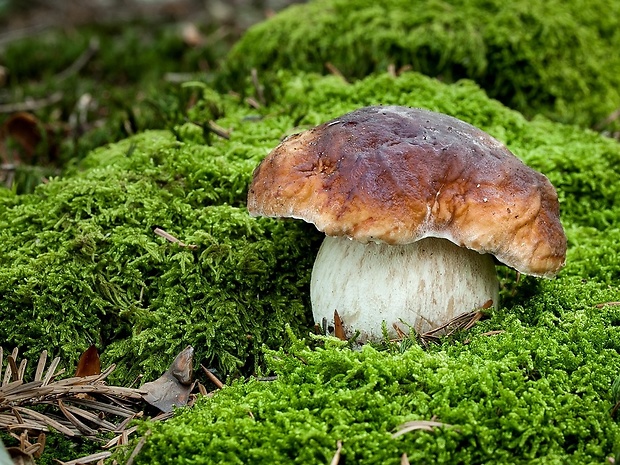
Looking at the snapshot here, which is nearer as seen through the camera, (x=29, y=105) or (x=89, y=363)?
(x=89, y=363)

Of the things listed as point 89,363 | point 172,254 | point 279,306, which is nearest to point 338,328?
point 279,306

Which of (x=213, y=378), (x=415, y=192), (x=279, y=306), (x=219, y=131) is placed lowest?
(x=213, y=378)

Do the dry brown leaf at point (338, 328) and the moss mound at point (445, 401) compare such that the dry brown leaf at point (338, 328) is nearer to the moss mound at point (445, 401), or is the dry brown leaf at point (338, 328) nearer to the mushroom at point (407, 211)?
the mushroom at point (407, 211)

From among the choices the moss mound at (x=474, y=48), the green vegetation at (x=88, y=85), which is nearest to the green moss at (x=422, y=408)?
the green vegetation at (x=88, y=85)

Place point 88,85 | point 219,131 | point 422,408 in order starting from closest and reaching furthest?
point 422,408 < point 219,131 < point 88,85

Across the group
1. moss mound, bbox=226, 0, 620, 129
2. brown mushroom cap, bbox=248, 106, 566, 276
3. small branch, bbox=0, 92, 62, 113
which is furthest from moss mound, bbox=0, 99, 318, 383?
small branch, bbox=0, 92, 62, 113

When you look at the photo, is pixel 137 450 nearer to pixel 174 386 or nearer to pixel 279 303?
pixel 174 386

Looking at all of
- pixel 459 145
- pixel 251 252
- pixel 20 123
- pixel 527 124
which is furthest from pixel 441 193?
pixel 20 123
